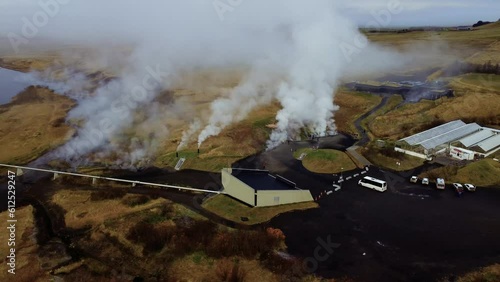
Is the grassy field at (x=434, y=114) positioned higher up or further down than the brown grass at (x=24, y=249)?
higher up

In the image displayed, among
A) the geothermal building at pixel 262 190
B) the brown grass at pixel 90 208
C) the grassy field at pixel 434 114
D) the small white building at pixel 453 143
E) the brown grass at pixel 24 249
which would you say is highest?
the grassy field at pixel 434 114

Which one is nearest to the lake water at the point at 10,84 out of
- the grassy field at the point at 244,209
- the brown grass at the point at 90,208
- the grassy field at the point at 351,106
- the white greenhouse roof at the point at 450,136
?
the brown grass at the point at 90,208

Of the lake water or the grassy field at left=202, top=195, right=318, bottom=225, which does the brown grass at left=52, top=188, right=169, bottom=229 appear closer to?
the grassy field at left=202, top=195, right=318, bottom=225

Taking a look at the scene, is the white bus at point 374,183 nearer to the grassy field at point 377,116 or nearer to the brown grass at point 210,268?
the brown grass at point 210,268

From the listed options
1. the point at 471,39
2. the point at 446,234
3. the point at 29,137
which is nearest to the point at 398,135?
the point at 446,234

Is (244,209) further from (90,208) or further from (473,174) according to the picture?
(473,174)

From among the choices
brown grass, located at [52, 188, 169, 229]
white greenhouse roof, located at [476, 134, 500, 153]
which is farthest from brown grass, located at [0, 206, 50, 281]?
white greenhouse roof, located at [476, 134, 500, 153]
